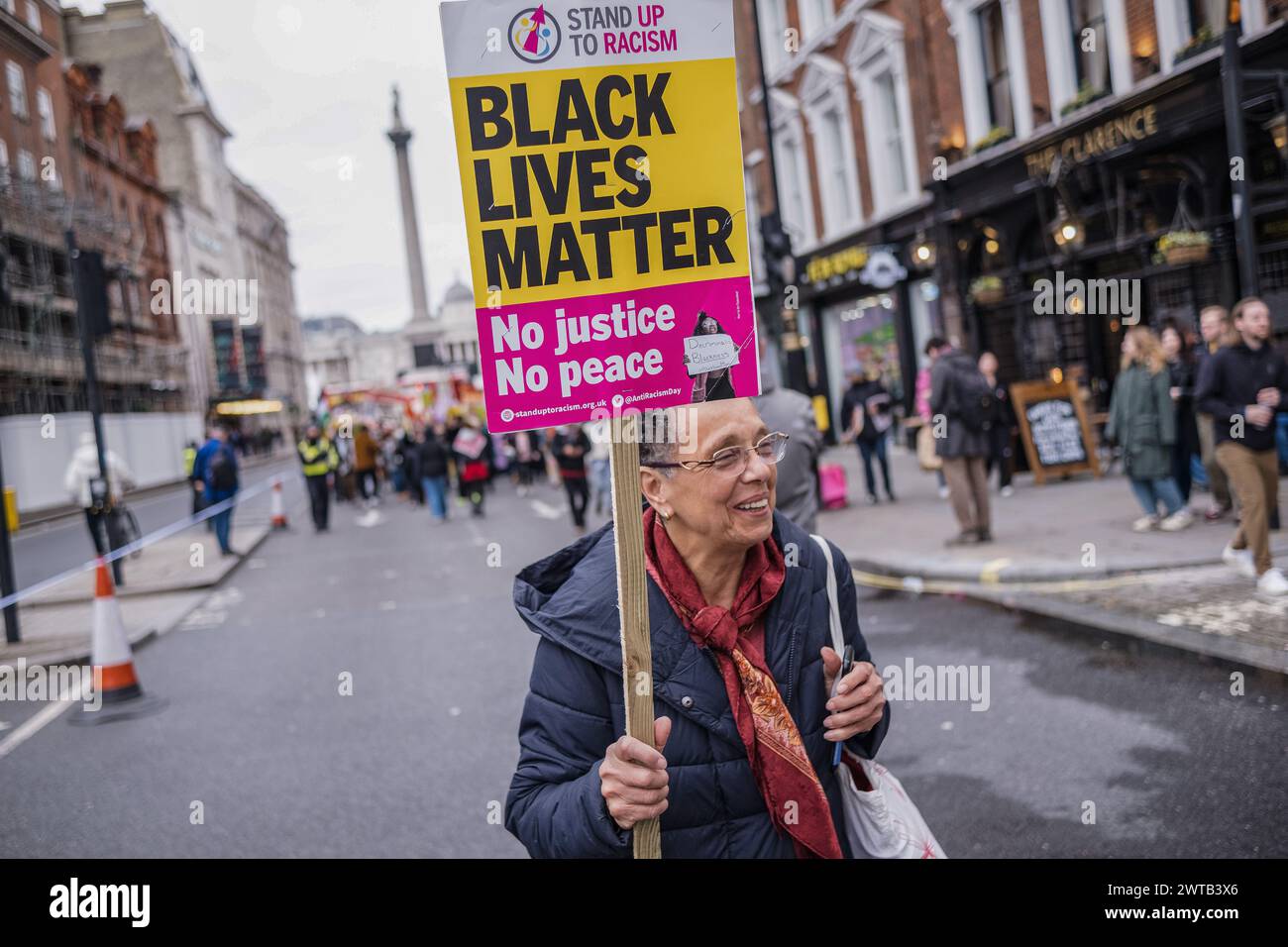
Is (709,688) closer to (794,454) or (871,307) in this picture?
(794,454)

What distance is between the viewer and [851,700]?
86.3 inches

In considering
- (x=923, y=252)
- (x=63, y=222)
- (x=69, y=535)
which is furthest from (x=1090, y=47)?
(x=63, y=222)

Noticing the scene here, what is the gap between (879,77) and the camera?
71.4 ft

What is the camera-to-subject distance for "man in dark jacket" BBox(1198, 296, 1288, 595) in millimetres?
7258

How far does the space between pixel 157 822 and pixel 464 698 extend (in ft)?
7.26

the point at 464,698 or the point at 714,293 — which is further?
the point at 464,698

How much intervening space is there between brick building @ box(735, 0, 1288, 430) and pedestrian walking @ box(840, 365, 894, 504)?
125cm
